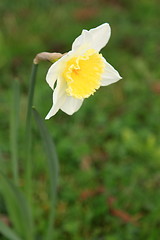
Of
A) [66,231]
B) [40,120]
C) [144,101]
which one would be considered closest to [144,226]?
[66,231]

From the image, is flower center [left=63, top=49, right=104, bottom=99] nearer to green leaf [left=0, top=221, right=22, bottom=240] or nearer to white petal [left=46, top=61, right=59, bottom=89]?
white petal [left=46, top=61, right=59, bottom=89]

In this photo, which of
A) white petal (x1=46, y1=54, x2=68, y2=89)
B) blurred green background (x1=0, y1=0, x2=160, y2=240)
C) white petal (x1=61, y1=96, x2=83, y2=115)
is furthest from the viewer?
blurred green background (x1=0, y1=0, x2=160, y2=240)

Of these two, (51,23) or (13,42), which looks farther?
(51,23)

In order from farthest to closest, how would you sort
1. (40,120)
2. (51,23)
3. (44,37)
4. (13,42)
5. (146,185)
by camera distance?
(51,23), (44,37), (13,42), (146,185), (40,120)

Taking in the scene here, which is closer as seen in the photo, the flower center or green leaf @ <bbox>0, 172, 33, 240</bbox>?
the flower center

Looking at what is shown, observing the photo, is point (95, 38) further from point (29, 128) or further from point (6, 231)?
point (6, 231)

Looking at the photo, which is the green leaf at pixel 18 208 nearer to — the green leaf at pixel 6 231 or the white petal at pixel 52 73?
the green leaf at pixel 6 231

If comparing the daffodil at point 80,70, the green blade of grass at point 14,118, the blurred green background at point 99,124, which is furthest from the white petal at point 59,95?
the blurred green background at point 99,124

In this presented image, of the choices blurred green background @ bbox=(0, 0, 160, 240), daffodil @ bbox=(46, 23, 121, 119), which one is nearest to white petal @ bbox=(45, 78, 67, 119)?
daffodil @ bbox=(46, 23, 121, 119)

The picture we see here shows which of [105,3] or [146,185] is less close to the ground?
[105,3]

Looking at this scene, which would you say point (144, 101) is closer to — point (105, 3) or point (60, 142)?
point (60, 142)
